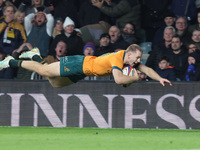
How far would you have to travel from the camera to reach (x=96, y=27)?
13766mm

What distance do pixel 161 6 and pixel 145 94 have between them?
3.25m

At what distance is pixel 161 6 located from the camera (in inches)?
553

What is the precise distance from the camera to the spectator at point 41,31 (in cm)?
1380

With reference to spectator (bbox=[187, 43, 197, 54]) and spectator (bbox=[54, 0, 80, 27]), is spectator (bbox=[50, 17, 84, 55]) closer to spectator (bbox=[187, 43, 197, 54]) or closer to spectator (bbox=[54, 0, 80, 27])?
spectator (bbox=[54, 0, 80, 27])

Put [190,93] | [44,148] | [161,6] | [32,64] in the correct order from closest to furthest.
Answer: [44,148] < [32,64] < [190,93] < [161,6]

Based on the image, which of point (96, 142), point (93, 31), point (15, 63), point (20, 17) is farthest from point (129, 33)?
point (96, 142)

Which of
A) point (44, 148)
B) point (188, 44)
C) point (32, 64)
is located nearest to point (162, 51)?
point (188, 44)

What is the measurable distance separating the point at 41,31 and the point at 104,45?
1886 mm

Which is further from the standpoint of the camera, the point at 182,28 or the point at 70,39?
the point at 70,39

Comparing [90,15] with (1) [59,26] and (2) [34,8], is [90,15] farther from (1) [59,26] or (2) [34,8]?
(2) [34,8]

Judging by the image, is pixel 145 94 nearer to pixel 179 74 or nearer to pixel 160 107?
pixel 160 107

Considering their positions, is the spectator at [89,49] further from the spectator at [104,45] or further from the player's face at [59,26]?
the player's face at [59,26]

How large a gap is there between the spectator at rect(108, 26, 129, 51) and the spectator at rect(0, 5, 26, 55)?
2.39 metres

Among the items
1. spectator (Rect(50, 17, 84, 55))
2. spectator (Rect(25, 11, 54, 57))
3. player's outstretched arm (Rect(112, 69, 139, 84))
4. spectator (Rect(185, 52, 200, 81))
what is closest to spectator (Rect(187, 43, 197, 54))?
spectator (Rect(185, 52, 200, 81))
